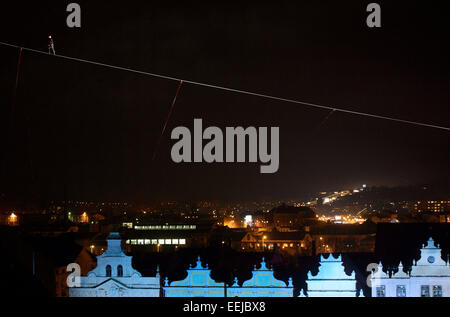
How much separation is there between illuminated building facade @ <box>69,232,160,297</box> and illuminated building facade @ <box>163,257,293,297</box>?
510 mm

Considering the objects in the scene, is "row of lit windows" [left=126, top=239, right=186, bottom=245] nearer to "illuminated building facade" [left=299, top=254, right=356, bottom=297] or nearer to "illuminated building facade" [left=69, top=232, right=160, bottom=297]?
"illuminated building facade" [left=69, top=232, right=160, bottom=297]

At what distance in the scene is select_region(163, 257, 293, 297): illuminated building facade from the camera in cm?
1391

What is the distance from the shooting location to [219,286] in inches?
554

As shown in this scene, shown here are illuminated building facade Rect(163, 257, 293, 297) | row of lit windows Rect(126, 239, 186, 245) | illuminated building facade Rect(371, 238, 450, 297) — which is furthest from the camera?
row of lit windows Rect(126, 239, 186, 245)

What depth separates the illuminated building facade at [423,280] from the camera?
13.6 metres

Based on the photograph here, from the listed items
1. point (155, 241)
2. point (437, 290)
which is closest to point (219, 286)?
point (437, 290)

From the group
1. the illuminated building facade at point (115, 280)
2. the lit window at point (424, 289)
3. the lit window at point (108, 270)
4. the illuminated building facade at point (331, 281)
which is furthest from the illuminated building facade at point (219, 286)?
the lit window at point (424, 289)

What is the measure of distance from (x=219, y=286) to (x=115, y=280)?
2.80 m

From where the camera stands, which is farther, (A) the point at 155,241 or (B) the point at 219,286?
(A) the point at 155,241

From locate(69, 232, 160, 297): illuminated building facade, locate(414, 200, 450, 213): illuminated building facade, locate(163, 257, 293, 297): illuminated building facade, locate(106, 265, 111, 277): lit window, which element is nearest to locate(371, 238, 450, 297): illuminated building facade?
locate(163, 257, 293, 297): illuminated building facade

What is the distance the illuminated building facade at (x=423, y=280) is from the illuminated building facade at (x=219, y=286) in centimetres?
256

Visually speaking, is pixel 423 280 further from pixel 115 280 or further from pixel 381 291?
pixel 115 280
